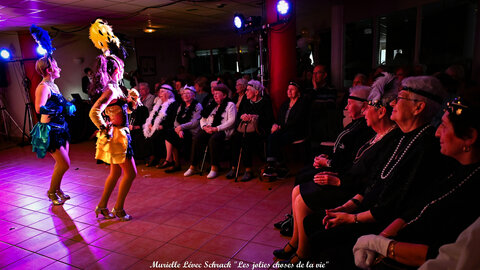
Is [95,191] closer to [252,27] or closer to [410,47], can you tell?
[252,27]

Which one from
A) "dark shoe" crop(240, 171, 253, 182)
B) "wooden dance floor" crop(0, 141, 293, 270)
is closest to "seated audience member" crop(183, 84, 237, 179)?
"wooden dance floor" crop(0, 141, 293, 270)

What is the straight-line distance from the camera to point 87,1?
18.9ft

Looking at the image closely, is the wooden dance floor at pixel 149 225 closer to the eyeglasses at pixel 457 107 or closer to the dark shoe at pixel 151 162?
the dark shoe at pixel 151 162

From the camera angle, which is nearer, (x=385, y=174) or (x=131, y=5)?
(x=385, y=174)

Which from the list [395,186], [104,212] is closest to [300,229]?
[395,186]

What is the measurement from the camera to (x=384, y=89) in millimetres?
2289

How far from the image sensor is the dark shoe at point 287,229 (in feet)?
9.45

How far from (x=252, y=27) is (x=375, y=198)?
417 cm

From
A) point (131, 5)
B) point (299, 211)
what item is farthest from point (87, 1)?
point (299, 211)

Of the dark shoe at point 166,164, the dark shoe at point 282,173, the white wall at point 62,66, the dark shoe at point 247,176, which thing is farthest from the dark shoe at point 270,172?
the white wall at point 62,66

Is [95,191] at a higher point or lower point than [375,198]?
lower

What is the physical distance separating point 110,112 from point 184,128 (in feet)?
6.75

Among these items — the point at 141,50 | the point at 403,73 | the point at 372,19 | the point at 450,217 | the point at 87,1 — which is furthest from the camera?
the point at 141,50

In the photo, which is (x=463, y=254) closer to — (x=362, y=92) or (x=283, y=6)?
(x=362, y=92)
